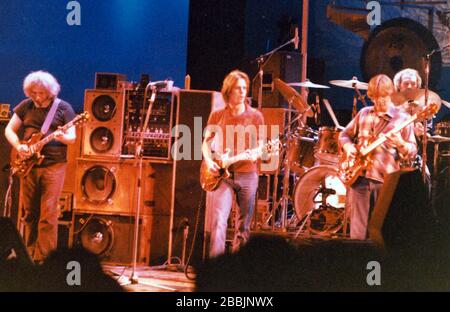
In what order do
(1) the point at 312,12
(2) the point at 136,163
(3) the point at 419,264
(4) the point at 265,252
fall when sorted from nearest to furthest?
(3) the point at 419,264 → (4) the point at 265,252 → (2) the point at 136,163 → (1) the point at 312,12

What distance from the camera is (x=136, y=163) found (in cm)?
773

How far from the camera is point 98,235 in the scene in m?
7.90

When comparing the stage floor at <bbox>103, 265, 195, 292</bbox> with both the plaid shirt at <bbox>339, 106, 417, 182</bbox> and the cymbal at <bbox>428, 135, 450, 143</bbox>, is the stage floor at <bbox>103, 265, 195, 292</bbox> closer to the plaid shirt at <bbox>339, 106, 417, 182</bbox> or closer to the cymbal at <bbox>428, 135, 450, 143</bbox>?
the plaid shirt at <bbox>339, 106, 417, 182</bbox>

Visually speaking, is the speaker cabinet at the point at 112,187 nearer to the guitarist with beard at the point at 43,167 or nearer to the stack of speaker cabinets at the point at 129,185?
the stack of speaker cabinets at the point at 129,185

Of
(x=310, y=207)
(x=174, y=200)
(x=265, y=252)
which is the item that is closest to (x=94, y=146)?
(x=174, y=200)

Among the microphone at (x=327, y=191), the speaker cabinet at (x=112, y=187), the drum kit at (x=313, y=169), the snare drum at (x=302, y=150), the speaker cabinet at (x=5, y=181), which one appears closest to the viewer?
the speaker cabinet at (x=112, y=187)

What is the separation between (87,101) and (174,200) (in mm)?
1591

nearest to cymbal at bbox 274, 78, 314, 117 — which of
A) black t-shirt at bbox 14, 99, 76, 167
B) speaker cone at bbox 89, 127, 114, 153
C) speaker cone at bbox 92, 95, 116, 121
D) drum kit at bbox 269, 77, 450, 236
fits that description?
drum kit at bbox 269, 77, 450, 236

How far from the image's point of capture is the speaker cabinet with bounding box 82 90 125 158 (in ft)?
25.9

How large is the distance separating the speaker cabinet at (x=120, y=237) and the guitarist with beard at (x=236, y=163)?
1530 mm

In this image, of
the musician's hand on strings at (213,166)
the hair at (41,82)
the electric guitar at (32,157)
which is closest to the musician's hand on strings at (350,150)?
the musician's hand on strings at (213,166)

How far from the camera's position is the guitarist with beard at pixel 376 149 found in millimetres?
6227

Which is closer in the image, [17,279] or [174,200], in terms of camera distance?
[17,279]
